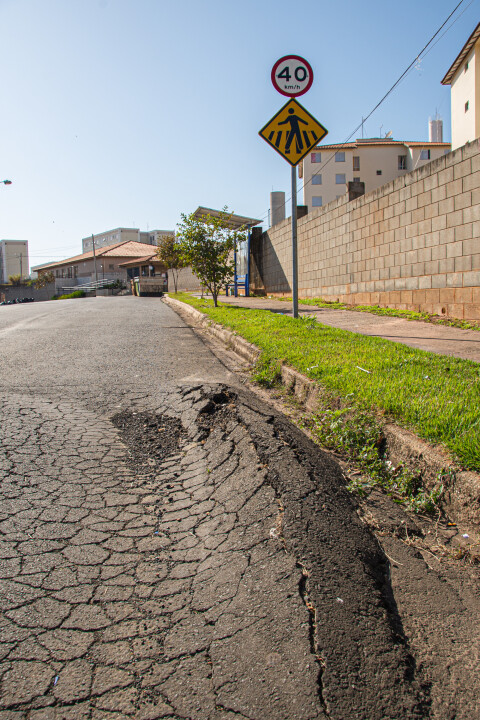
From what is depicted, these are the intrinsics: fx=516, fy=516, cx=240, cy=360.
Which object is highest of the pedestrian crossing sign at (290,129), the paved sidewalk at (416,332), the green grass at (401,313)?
the pedestrian crossing sign at (290,129)

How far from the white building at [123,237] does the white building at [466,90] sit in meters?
64.7

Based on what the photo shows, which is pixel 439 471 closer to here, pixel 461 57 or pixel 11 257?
A: pixel 461 57

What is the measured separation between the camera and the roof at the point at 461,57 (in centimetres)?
2610

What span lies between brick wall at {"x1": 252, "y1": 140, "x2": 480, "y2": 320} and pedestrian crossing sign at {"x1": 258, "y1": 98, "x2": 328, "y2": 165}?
2.26 metres

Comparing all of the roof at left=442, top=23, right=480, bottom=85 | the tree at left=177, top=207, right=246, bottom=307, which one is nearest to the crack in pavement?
the tree at left=177, top=207, right=246, bottom=307

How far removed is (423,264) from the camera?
9.04 m

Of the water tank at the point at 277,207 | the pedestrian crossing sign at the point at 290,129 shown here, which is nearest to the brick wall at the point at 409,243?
the pedestrian crossing sign at the point at 290,129

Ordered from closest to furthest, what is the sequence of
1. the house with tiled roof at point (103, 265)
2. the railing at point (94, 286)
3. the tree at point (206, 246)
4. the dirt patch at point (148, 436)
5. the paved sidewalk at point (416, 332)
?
the dirt patch at point (148, 436)
the paved sidewalk at point (416, 332)
the tree at point (206, 246)
the railing at point (94, 286)
the house with tiled roof at point (103, 265)

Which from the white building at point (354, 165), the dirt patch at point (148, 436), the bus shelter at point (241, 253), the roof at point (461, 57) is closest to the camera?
the dirt patch at point (148, 436)

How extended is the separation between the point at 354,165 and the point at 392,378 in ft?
188

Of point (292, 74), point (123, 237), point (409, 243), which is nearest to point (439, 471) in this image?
point (292, 74)

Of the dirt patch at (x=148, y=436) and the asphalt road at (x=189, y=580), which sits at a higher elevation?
the dirt patch at (x=148, y=436)

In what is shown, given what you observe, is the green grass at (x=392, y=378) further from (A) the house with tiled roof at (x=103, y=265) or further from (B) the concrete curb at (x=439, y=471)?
(A) the house with tiled roof at (x=103, y=265)

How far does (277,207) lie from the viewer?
27.2 metres
